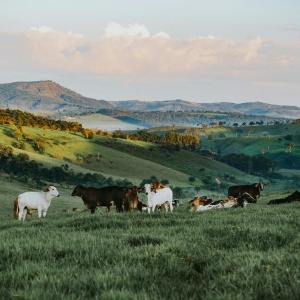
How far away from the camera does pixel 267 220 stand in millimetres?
12898

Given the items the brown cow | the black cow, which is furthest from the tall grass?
the black cow


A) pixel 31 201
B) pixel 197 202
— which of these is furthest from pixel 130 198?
pixel 31 201

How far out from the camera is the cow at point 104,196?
Answer: 2286 cm

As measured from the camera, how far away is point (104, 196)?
2356 cm

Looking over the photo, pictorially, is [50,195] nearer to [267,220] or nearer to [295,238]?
[267,220]

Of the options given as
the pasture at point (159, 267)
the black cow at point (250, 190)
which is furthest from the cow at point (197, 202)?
the pasture at point (159, 267)

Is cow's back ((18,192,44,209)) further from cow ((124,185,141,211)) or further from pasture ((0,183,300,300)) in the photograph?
pasture ((0,183,300,300))

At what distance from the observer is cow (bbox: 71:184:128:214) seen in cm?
2286

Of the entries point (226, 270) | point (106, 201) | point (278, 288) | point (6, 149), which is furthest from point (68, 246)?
point (6, 149)

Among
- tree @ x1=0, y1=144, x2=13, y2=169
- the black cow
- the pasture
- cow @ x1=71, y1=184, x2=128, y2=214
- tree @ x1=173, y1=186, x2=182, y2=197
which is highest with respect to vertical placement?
the pasture

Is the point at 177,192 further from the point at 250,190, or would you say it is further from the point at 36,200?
the point at 36,200

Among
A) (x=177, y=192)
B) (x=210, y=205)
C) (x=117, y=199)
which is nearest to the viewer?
(x=117, y=199)

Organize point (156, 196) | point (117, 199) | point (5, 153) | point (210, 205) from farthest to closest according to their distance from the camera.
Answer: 1. point (5, 153)
2. point (210, 205)
3. point (117, 199)
4. point (156, 196)

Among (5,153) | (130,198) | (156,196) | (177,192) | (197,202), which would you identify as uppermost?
(156,196)
